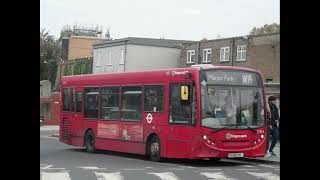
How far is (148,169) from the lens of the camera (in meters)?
15.1

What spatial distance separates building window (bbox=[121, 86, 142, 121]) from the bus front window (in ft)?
9.80

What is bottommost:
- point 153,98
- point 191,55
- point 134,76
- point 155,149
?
point 155,149

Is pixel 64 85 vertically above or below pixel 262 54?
below

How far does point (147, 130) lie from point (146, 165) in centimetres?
184

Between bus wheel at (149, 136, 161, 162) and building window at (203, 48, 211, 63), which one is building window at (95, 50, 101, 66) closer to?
building window at (203, 48, 211, 63)

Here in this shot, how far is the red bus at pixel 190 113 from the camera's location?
16156 millimetres

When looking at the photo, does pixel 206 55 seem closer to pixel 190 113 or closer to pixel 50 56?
pixel 50 56

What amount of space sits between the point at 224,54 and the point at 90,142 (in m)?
38.8

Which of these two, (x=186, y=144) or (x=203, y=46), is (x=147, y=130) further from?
(x=203, y=46)

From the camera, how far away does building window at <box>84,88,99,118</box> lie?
21016mm

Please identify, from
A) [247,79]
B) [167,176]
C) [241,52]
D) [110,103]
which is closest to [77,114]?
[110,103]
